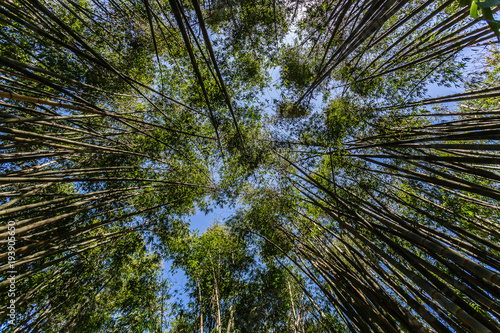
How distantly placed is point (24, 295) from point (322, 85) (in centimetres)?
735

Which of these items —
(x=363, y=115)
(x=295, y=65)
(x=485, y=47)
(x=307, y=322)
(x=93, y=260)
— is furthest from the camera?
(x=307, y=322)

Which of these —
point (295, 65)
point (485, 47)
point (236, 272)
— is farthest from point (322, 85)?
point (236, 272)

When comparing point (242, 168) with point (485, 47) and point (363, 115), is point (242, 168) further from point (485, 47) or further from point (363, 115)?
point (485, 47)

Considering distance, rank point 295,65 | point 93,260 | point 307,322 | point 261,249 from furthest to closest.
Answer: point 261,249
point 307,322
point 295,65
point 93,260

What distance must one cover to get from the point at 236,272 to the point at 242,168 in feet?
10.5

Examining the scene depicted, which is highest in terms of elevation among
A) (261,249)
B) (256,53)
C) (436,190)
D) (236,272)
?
(256,53)

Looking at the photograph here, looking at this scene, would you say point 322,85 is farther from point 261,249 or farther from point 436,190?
point 261,249

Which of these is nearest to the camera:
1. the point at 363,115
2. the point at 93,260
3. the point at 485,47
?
the point at 485,47

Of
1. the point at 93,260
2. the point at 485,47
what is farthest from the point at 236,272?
the point at 485,47

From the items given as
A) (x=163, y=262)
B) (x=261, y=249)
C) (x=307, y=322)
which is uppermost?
(x=163, y=262)

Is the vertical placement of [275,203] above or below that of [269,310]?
above

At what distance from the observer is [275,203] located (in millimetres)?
4953

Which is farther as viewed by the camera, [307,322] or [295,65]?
[307,322]

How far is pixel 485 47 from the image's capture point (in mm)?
3309
